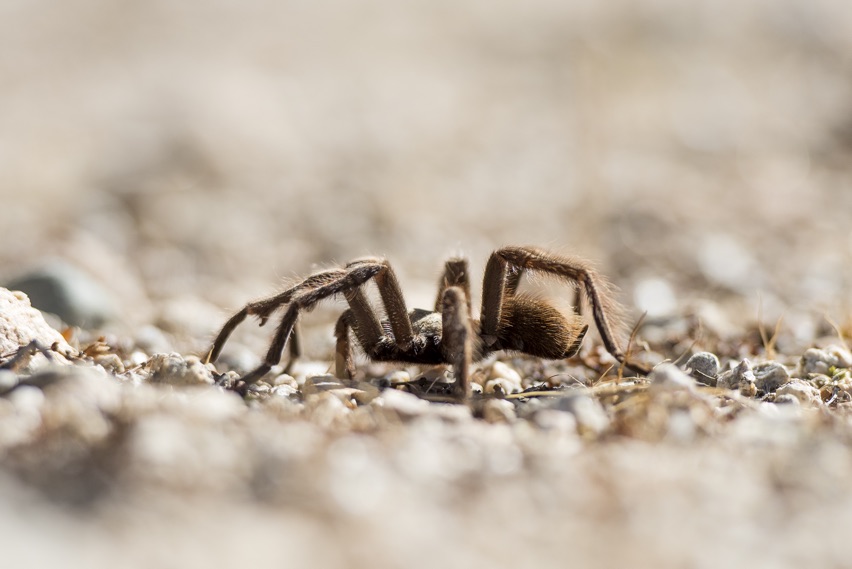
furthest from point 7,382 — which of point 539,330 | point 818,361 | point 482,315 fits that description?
point 818,361

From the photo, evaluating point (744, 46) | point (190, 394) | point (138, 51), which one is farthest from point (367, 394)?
point (744, 46)

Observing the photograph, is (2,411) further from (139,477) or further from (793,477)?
(793,477)

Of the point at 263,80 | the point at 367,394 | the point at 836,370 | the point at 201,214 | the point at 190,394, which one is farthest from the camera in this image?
the point at 263,80

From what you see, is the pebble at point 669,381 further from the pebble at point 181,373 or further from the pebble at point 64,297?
the pebble at point 64,297

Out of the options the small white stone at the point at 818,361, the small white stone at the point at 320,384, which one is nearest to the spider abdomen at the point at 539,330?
the small white stone at the point at 320,384

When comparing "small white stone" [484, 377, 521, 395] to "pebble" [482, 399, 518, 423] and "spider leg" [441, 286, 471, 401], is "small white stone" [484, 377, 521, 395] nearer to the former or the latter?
"spider leg" [441, 286, 471, 401]
